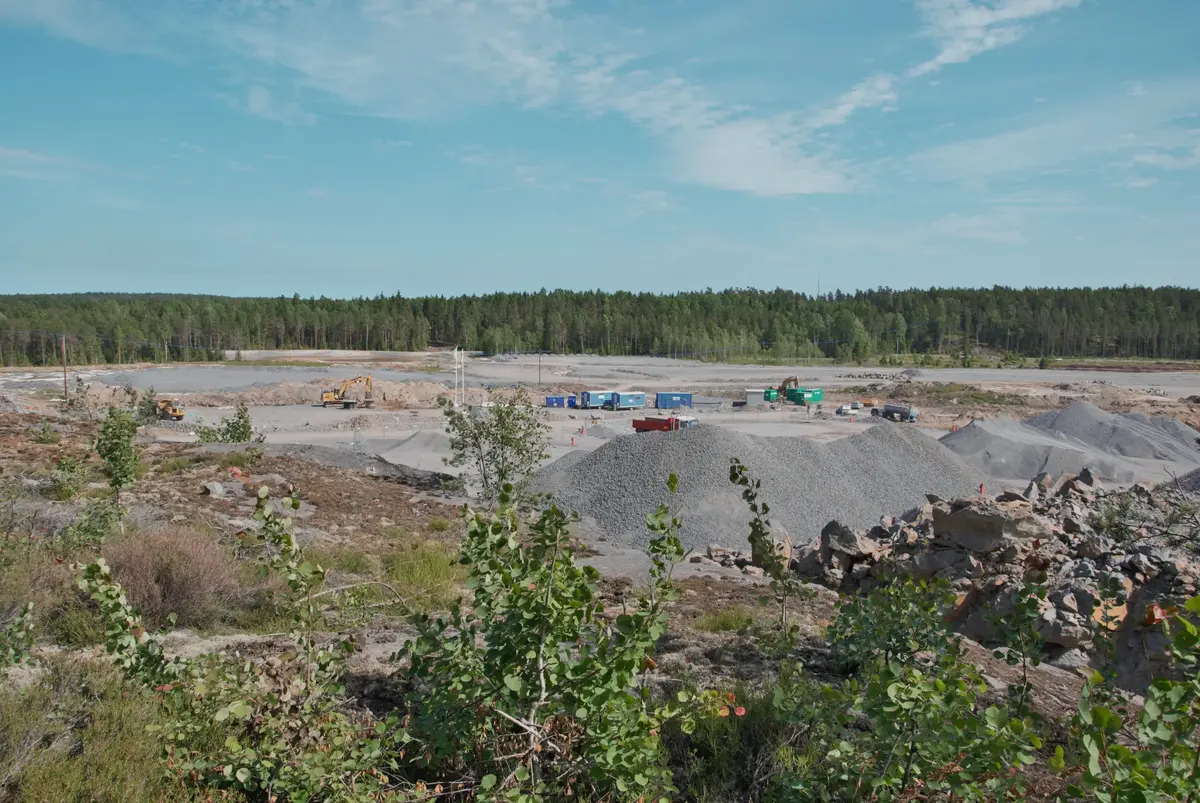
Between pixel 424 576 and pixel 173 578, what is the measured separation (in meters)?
3.76

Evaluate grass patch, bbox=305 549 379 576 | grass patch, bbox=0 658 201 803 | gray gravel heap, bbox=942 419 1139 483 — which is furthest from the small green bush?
gray gravel heap, bbox=942 419 1139 483

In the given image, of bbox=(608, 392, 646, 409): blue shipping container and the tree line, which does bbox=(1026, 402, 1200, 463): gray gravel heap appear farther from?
the tree line

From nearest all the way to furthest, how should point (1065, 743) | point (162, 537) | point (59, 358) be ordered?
1. point (1065, 743)
2. point (162, 537)
3. point (59, 358)

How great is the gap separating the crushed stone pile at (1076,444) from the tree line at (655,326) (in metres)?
93.2

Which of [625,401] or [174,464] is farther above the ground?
[174,464]

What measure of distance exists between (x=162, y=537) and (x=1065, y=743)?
31.0 feet

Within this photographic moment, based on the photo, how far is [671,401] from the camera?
197ft

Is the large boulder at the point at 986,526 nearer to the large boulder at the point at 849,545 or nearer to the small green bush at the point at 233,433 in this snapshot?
the large boulder at the point at 849,545

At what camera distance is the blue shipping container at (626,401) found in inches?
2419

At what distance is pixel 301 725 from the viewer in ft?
14.8

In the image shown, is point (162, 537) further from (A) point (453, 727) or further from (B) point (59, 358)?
(B) point (59, 358)

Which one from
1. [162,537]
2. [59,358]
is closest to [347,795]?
[162,537]

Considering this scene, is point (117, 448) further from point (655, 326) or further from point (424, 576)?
point (655, 326)

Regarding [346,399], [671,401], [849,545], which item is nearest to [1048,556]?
[849,545]
